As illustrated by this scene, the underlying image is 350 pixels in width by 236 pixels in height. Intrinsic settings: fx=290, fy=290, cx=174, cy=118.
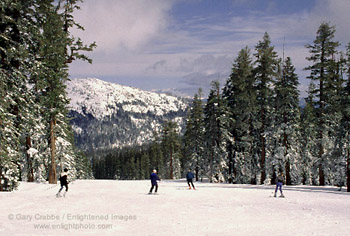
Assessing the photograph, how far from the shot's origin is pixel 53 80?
26312mm

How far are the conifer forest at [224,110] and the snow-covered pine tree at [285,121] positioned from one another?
11 centimetres

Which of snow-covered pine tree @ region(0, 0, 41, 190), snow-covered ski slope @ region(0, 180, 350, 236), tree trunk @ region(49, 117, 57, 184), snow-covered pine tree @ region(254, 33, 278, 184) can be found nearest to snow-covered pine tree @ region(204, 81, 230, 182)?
snow-covered pine tree @ region(254, 33, 278, 184)

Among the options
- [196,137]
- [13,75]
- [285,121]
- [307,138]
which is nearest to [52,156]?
[13,75]

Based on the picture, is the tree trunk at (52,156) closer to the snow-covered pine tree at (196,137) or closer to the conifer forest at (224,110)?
the conifer forest at (224,110)

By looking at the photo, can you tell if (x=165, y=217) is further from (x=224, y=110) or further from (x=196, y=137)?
(x=196, y=137)

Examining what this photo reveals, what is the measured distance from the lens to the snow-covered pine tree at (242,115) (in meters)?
34.1

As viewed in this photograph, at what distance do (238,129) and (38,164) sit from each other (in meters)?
24.0

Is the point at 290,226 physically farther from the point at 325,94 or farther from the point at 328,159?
the point at 325,94

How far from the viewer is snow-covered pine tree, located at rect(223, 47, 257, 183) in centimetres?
3406

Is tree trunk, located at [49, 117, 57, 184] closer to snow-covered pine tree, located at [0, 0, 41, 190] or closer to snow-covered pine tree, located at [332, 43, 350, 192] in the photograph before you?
snow-covered pine tree, located at [0, 0, 41, 190]

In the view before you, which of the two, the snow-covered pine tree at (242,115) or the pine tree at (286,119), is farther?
the snow-covered pine tree at (242,115)

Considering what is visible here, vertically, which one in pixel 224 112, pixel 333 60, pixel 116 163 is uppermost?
pixel 333 60

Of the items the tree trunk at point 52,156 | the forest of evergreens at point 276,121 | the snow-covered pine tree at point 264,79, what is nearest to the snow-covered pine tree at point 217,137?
the forest of evergreens at point 276,121

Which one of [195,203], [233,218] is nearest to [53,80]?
[195,203]
